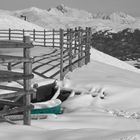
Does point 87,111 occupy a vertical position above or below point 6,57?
below

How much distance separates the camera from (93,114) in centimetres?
814

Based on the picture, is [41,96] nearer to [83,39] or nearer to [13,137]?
[13,137]

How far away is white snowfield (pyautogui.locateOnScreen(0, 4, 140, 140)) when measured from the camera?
523 centimetres

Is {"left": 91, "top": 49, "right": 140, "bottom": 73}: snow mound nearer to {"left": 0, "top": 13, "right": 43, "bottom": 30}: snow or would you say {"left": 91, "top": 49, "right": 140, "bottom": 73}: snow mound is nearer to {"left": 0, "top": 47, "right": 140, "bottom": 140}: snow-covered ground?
{"left": 0, "top": 47, "right": 140, "bottom": 140}: snow-covered ground

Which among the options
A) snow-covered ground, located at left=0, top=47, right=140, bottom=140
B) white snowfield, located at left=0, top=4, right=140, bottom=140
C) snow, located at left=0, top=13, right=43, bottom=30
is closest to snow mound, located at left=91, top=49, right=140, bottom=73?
white snowfield, located at left=0, top=4, right=140, bottom=140

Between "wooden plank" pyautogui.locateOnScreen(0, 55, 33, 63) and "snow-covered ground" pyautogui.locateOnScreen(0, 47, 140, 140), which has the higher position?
"wooden plank" pyautogui.locateOnScreen(0, 55, 33, 63)

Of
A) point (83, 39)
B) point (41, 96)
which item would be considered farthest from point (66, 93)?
point (83, 39)

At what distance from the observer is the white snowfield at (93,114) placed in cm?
523

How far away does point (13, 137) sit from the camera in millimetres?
5281

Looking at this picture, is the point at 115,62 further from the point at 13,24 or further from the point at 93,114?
the point at 13,24

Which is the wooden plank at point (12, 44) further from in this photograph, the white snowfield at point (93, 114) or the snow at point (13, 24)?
the snow at point (13, 24)

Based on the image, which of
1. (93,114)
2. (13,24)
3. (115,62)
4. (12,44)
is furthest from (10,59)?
(13,24)

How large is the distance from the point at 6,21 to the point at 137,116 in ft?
157

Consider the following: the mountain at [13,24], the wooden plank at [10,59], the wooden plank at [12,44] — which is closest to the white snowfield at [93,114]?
the wooden plank at [10,59]
